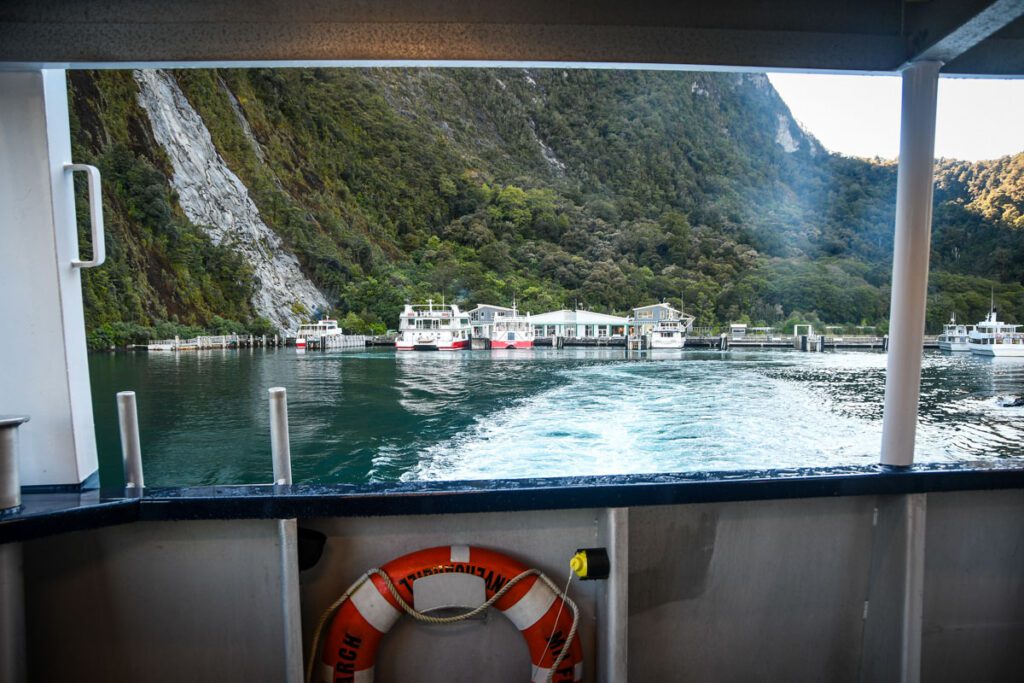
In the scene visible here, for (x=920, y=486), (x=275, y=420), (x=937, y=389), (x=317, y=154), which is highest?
(x=317, y=154)

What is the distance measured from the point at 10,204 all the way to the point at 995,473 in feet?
8.37

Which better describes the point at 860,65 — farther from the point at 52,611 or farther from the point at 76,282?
the point at 52,611

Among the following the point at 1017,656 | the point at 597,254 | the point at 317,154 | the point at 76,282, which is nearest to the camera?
the point at 1017,656

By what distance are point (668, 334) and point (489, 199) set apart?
13.5 ft

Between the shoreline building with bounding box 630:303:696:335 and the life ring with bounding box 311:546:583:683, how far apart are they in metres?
7.41

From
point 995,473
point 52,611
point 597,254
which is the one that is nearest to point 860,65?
point 995,473

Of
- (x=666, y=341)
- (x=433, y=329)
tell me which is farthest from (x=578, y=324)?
(x=433, y=329)

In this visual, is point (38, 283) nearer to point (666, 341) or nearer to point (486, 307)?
point (486, 307)

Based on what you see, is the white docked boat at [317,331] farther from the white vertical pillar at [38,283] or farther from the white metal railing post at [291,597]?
the white metal railing post at [291,597]

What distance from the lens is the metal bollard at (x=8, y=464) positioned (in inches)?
42.9

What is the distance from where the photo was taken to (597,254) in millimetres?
7574

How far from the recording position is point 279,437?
1.23 m

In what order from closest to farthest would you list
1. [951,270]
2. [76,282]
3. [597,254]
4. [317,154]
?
[76,282], [951,270], [597,254], [317,154]

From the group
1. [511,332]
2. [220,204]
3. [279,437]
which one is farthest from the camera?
[511,332]
